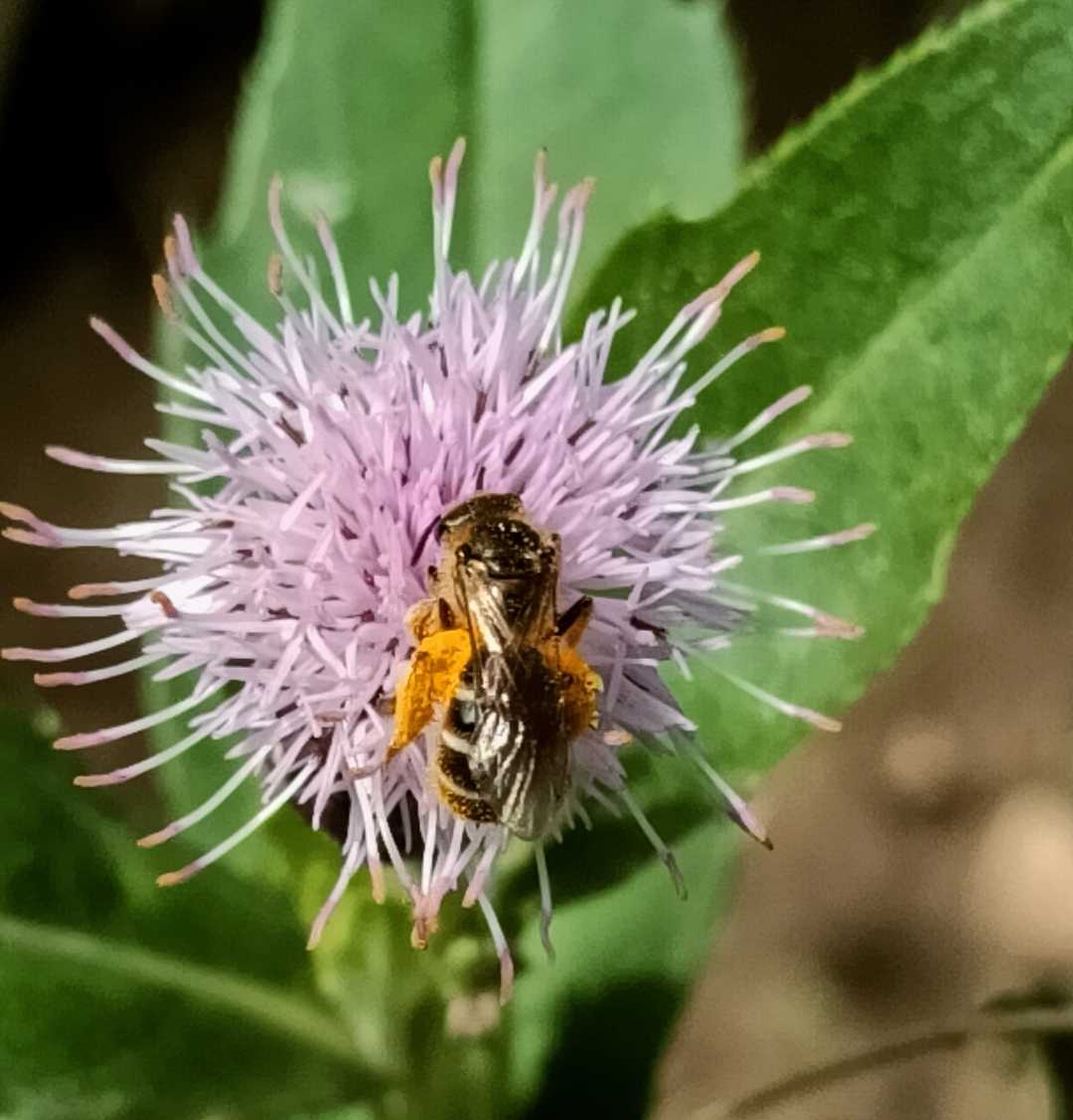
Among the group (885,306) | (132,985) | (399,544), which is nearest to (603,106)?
(885,306)

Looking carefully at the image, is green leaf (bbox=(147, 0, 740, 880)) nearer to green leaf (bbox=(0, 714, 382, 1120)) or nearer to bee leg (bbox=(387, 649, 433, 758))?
green leaf (bbox=(0, 714, 382, 1120))

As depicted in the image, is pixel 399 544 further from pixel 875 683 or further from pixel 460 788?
pixel 875 683

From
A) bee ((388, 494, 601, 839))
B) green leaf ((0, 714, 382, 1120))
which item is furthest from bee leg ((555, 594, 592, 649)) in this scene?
green leaf ((0, 714, 382, 1120))

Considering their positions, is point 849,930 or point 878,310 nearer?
point 878,310

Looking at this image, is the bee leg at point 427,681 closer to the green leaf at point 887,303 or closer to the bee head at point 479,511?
the bee head at point 479,511

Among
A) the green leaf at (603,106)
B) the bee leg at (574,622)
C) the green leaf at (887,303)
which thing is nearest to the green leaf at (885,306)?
the green leaf at (887,303)

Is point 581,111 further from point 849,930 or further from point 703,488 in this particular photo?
point 849,930

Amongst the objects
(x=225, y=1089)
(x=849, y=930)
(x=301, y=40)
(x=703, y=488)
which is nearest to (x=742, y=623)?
(x=703, y=488)

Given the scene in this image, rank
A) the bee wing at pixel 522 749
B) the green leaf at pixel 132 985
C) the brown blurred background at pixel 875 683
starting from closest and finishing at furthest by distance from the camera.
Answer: the bee wing at pixel 522 749, the green leaf at pixel 132 985, the brown blurred background at pixel 875 683
